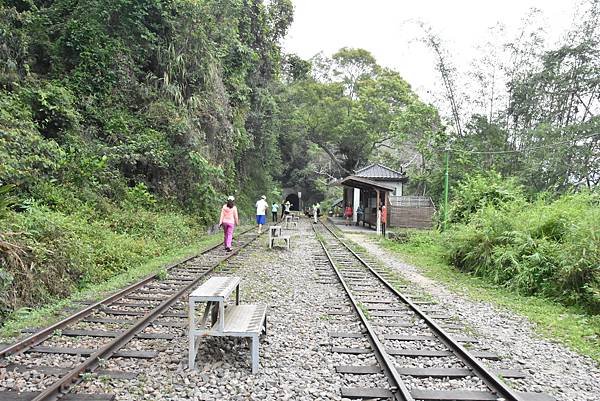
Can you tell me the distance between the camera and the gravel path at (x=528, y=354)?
4.38m

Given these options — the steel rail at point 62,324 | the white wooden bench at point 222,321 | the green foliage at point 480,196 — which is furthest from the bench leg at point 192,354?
the green foliage at point 480,196

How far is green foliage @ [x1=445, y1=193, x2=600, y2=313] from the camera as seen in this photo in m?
8.03

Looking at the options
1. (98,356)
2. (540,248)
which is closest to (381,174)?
(540,248)

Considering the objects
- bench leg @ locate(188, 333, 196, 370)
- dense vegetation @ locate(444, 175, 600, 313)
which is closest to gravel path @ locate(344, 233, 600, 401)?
dense vegetation @ locate(444, 175, 600, 313)

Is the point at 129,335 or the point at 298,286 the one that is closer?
the point at 129,335

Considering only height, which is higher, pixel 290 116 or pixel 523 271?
pixel 290 116

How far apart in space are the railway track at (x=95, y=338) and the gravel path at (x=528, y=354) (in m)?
3.85

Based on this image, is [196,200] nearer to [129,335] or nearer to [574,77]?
[129,335]

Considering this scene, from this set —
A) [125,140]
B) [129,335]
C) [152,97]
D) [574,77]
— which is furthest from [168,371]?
[574,77]

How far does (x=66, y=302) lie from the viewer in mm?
6742

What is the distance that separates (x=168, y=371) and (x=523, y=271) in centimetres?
756

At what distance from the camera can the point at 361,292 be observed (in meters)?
8.44

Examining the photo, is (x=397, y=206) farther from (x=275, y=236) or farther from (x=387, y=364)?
(x=387, y=364)

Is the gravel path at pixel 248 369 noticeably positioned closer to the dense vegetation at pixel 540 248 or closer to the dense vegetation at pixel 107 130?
the dense vegetation at pixel 107 130
